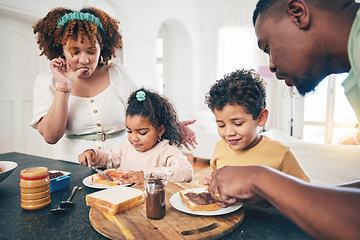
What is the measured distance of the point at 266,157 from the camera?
1.33 meters

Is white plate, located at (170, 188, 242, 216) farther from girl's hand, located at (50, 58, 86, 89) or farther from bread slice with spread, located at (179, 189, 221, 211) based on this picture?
girl's hand, located at (50, 58, 86, 89)

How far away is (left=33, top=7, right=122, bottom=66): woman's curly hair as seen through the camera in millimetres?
1608

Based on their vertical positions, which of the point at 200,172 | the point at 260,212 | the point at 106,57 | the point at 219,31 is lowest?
the point at 200,172

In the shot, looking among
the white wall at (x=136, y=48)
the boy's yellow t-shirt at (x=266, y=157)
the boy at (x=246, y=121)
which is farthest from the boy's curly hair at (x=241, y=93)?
the white wall at (x=136, y=48)

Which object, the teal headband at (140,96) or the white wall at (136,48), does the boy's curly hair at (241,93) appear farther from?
the white wall at (136,48)

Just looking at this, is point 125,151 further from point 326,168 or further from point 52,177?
point 326,168

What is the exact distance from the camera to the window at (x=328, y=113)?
5.63 meters

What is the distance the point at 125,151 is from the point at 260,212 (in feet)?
3.27

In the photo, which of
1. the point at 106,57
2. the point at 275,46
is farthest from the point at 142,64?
the point at 275,46

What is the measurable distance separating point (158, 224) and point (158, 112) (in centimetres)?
85

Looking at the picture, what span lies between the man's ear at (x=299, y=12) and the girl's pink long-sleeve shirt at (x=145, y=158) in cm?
87

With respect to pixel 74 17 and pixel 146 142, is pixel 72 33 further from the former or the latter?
pixel 146 142

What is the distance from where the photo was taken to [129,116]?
1556mm

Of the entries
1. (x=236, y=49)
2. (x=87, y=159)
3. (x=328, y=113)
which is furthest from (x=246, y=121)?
(x=236, y=49)
